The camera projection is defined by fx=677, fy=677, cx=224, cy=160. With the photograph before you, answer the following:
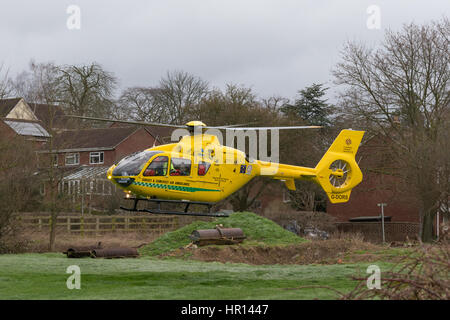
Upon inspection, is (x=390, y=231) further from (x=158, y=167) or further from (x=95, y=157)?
(x=95, y=157)

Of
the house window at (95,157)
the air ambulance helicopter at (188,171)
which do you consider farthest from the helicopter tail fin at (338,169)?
the house window at (95,157)

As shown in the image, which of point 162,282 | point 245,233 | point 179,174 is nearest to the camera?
point 162,282

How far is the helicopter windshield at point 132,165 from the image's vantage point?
2098 cm

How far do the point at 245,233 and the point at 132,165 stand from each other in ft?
48.6

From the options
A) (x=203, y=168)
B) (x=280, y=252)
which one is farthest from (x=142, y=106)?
(x=203, y=168)

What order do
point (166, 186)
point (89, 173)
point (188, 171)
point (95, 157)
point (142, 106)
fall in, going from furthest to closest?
point (142, 106) → point (95, 157) → point (89, 173) → point (188, 171) → point (166, 186)

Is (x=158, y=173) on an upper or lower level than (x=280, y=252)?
upper

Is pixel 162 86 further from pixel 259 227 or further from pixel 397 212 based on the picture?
pixel 259 227

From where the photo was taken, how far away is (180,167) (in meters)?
21.6

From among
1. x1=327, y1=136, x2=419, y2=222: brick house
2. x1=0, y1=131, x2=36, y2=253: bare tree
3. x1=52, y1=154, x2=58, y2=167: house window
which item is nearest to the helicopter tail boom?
x1=327, y1=136, x2=419, y2=222: brick house

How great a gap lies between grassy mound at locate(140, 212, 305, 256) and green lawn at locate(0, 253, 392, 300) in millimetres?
10583

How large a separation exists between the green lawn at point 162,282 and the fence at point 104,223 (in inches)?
666

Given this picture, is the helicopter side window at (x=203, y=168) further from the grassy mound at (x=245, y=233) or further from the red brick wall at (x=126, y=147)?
the red brick wall at (x=126, y=147)
